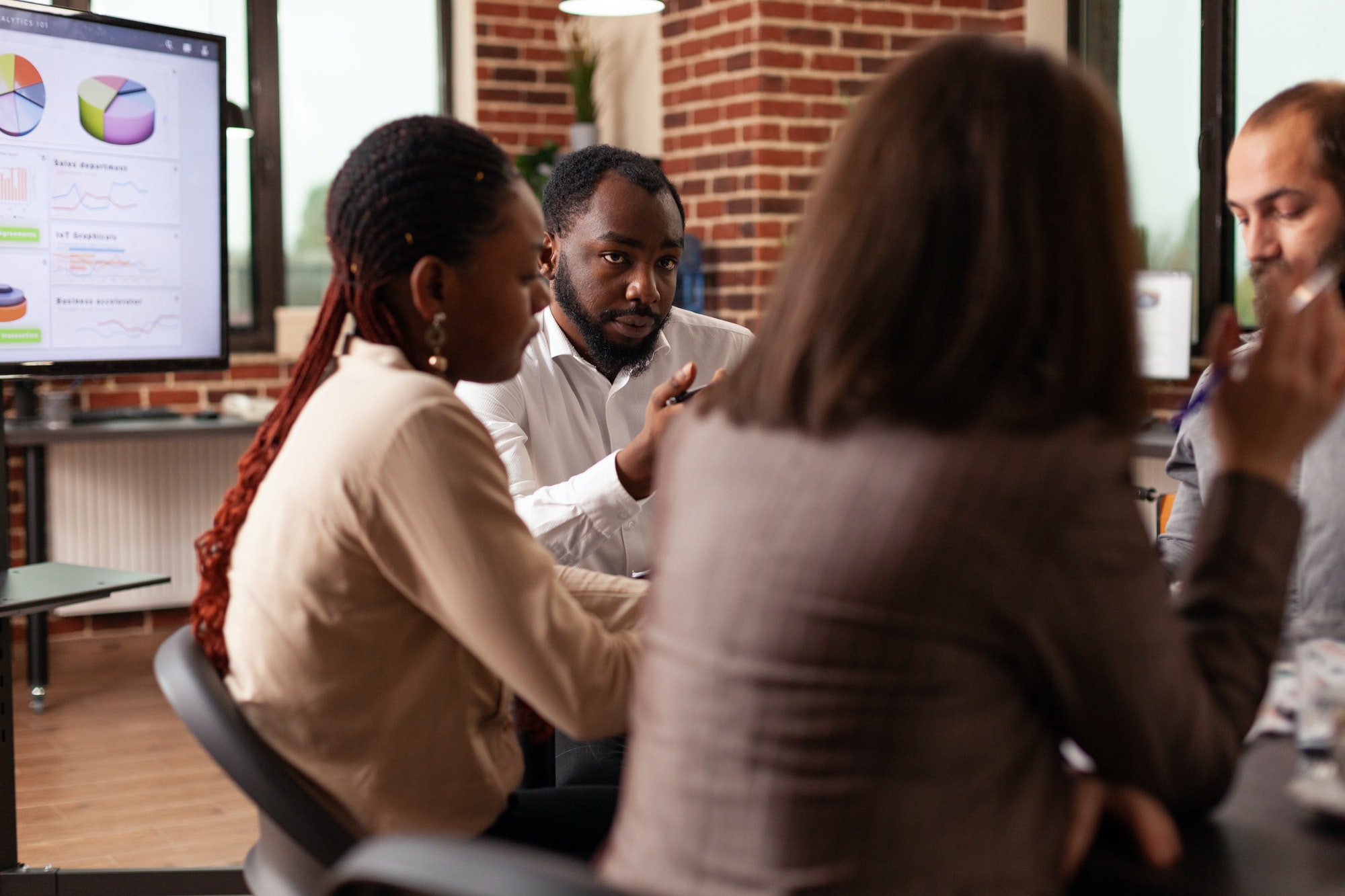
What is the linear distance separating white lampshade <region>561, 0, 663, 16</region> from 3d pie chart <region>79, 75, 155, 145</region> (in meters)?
2.30

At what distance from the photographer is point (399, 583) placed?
118cm

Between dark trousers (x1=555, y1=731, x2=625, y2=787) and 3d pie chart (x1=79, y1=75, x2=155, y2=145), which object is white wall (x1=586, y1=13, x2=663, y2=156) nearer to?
3d pie chart (x1=79, y1=75, x2=155, y2=145)

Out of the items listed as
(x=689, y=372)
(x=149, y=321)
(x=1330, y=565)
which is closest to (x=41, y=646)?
(x=149, y=321)

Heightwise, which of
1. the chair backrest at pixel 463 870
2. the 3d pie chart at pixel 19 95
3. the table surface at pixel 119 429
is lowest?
the chair backrest at pixel 463 870

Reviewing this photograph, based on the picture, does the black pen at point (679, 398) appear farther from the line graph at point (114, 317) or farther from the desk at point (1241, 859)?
the line graph at point (114, 317)

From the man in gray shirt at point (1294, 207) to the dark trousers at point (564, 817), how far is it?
0.75 m

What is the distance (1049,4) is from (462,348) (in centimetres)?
421

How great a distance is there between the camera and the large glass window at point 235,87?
15.9ft

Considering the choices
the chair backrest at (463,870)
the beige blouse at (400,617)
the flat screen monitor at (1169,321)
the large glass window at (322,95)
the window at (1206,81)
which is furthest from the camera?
the large glass window at (322,95)

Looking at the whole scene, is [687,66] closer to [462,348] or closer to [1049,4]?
[1049,4]

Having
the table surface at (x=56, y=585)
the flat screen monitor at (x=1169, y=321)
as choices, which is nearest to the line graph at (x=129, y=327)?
the table surface at (x=56, y=585)

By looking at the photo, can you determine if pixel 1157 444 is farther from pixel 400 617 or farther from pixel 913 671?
pixel 913 671

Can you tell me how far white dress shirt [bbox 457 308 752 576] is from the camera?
77.2 inches

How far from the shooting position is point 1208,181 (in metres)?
4.64
